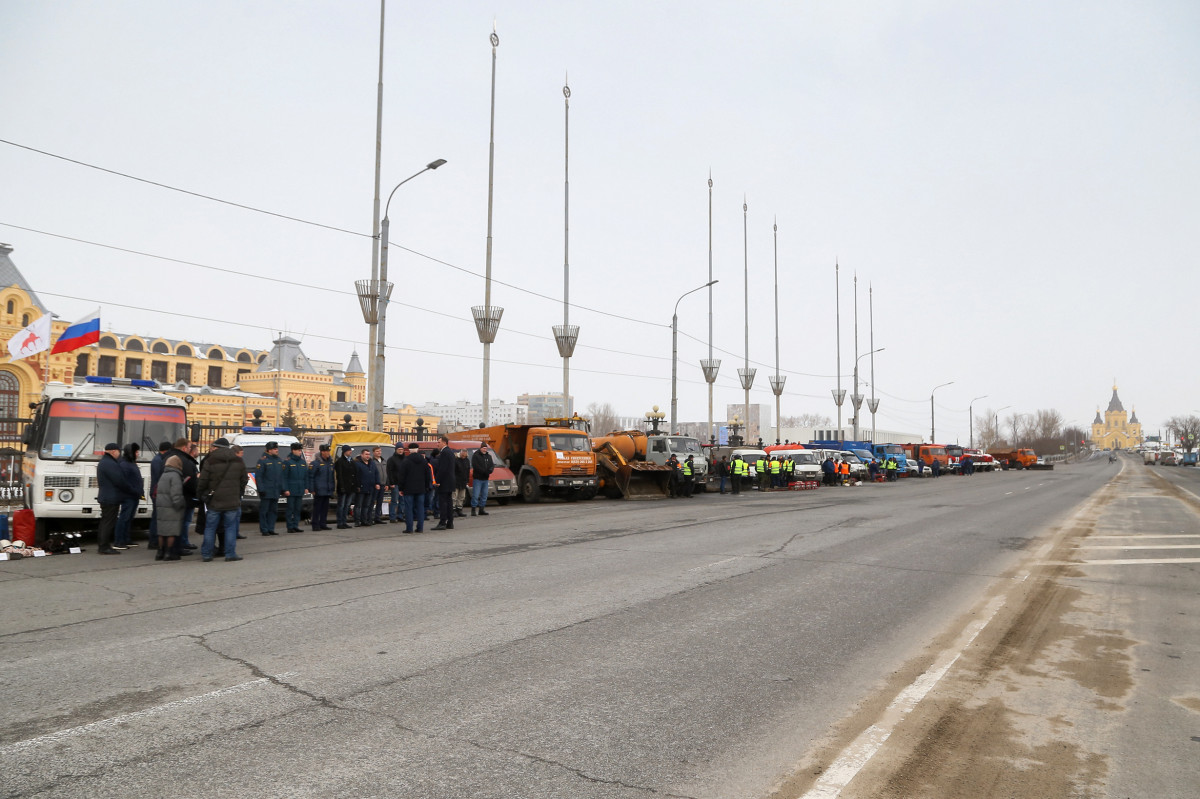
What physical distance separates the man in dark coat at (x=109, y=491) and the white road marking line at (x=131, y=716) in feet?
28.0

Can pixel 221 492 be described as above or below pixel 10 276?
below

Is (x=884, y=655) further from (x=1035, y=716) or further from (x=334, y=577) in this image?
(x=334, y=577)

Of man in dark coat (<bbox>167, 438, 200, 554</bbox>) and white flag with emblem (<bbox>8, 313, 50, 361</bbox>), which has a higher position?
white flag with emblem (<bbox>8, 313, 50, 361</bbox>)

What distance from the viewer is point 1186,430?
15450 cm

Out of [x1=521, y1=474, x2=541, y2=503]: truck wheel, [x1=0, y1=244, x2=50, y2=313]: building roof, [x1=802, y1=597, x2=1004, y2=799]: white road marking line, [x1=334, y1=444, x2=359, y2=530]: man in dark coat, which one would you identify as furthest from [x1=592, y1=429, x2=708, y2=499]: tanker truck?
[x1=0, y1=244, x2=50, y2=313]: building roof

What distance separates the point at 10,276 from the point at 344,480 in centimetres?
5604

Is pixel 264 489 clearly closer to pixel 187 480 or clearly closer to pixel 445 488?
pixel 187 480

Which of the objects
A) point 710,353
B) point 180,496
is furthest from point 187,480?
point 710,353

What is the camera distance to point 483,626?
22.7 feet

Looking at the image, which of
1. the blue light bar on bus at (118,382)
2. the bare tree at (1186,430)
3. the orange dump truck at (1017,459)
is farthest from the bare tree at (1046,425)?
the blue light bar on bus at (118,382)

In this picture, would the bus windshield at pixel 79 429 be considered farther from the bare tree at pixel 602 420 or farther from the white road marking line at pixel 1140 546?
the bare tree at pixel 602 420

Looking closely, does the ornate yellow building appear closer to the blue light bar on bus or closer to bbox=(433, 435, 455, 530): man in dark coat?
the blue light bar on bus

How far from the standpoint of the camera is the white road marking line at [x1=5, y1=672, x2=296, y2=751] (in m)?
4.15

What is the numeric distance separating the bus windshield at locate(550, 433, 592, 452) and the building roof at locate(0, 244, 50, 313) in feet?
160
